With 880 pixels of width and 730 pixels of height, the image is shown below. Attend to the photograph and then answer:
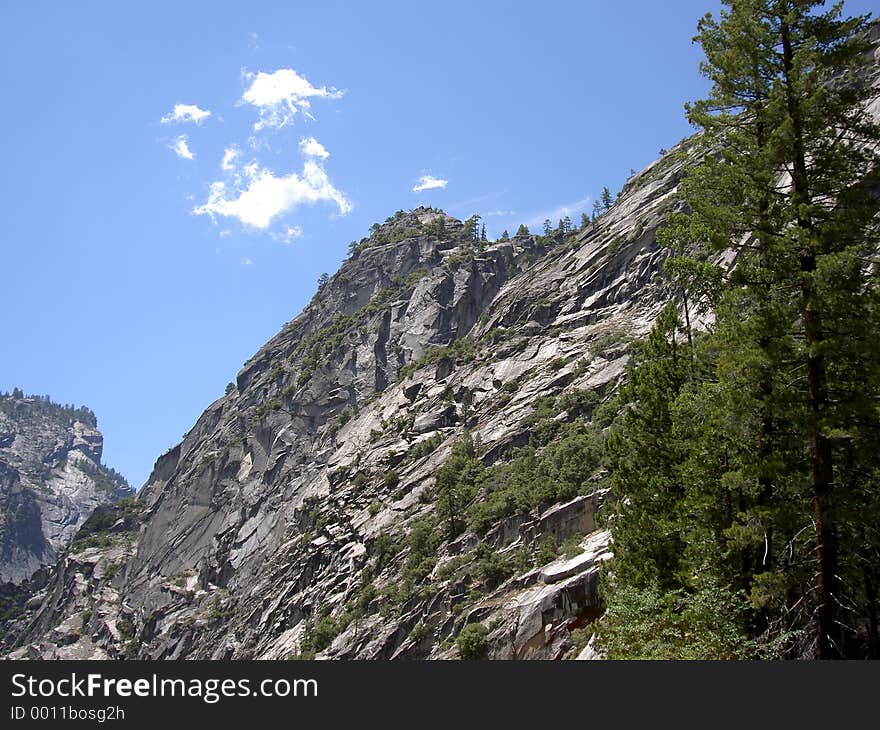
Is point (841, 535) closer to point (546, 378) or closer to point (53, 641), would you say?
point (546, 378)

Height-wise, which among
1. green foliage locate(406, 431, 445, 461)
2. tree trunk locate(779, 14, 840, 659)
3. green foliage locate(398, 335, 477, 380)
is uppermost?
green foliage locate(398, 335, 477, 380)

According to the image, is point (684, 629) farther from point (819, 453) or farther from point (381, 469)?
point (381, 469)

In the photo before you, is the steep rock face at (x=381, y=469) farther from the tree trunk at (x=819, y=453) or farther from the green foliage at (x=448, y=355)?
the tree trunk at (x=819, y=453)

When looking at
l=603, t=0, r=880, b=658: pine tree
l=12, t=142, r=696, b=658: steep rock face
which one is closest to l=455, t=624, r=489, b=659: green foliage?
l=12, t=142, r=696, b=658: steep rock face

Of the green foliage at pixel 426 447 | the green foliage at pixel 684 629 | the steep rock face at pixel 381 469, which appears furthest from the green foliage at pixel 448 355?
the green foliage at pixel 684 629

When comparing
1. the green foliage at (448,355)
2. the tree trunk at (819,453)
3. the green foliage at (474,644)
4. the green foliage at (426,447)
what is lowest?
the green foliage at (474,644)

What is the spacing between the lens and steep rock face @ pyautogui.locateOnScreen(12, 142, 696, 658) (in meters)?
45.9

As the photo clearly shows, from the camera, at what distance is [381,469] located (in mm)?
73062

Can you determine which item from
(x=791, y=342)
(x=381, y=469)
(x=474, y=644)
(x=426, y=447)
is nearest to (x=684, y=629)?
(x=791, y=342)

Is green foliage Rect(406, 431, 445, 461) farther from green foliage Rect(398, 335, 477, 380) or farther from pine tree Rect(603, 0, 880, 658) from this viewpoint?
pine tree Rect(603, 0, 880, 658)

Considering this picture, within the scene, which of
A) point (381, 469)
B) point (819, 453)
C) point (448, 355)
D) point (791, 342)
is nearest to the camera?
point (819, 453)

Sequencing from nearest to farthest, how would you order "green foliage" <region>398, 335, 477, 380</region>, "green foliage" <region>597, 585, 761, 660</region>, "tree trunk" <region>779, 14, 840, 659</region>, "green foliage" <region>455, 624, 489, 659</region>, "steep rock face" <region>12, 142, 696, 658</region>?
"tree trunk" <region>779, 14, 840, 659</region>
"green foliage" <region>597, 585, 761, 660</region>
"green foliage" <region>455, 624, 489, 659</region>
"steep rock face" <region>12, 142, 696, 658</region>
"green foliage" <region>398, 335, 477, 380</region>

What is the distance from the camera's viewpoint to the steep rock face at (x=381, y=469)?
1807 inches

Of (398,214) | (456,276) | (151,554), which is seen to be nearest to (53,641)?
(151,554)
